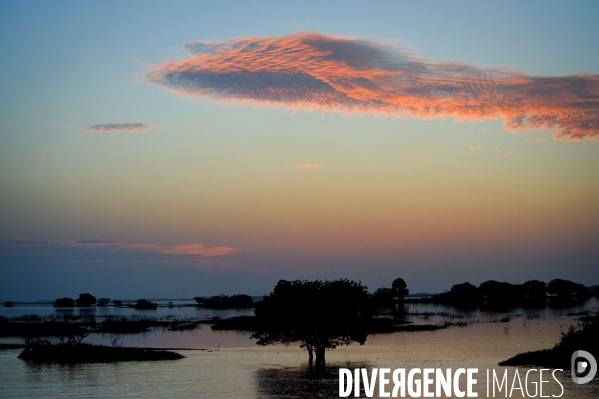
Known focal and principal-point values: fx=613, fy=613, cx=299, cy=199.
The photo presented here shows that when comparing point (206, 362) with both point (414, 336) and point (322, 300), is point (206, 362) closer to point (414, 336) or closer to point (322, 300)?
point (322, 300)

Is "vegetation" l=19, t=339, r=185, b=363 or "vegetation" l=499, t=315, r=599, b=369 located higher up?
"vegetation" l=499, t=315, r=599, b=369

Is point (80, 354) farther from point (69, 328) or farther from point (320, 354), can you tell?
point (69, 328)

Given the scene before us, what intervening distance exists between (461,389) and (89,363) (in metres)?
38.1

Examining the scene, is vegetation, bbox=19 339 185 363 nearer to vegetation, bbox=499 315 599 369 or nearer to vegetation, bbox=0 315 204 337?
vegetation, bbox=0 315 204 337

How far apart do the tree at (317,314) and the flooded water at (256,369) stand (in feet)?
8.62

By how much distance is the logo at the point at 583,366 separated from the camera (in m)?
44.0

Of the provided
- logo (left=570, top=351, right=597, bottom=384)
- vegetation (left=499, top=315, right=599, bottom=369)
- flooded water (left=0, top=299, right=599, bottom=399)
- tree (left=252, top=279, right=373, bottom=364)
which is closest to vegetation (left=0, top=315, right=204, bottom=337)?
flooded water (left=0, top=299, right=599, bottom=399)

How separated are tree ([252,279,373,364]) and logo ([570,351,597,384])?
68.1ft

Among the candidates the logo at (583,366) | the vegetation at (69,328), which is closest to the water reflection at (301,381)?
the logo at (583,366)

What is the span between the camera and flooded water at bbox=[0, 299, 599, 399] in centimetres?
4434

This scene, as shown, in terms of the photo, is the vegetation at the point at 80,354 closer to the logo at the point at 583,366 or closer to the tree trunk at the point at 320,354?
the tree trunk at the point at 320,354

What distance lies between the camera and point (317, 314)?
6269 centimetres

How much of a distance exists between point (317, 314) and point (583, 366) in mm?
25117

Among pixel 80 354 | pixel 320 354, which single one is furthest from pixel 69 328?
pixel 320 354
